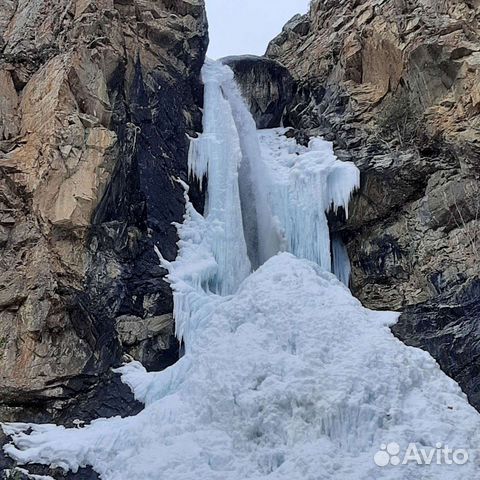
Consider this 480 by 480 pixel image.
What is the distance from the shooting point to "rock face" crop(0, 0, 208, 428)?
355 inches

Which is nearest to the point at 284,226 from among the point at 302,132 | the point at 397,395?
the point at 302,132

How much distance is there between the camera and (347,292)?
11.0 m

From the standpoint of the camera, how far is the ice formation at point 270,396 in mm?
7664

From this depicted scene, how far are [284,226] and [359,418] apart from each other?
18.7ft

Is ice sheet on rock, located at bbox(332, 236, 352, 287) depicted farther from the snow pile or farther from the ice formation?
the ice formation

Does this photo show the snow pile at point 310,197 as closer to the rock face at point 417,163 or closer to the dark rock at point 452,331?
the rock face at point 417,163

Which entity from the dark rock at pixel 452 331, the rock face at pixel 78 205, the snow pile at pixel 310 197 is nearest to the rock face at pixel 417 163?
the dark rock at pixel 452 331

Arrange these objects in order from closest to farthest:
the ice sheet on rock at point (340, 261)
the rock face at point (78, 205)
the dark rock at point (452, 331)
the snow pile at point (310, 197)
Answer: the rock face at point (78, 205) → the dark rock at point (452, 331) → the snow pile at point (310, 197) → the ice sheet on rock at point (340, 261)

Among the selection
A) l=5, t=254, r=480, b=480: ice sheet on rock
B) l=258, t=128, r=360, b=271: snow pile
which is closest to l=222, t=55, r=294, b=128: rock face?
l=258, t=128, r=360, b=271: snow pile

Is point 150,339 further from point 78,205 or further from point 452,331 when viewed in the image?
point 452,331

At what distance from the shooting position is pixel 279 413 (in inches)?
320

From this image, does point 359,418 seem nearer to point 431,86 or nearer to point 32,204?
point 32,204

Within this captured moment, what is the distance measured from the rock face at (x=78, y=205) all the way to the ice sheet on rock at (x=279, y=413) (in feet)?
2.21

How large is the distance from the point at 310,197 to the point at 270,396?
585 centimetres
